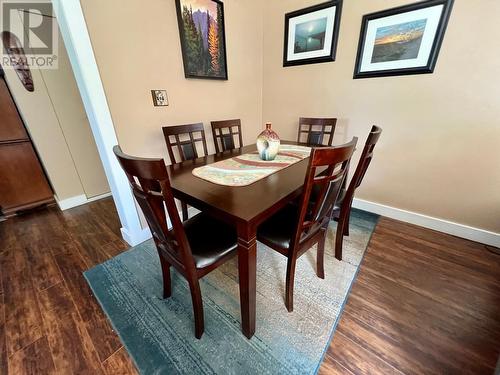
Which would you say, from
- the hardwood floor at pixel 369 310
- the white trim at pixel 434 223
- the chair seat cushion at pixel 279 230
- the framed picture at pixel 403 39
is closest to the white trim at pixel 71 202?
the hardwood floor at pixel 369 310

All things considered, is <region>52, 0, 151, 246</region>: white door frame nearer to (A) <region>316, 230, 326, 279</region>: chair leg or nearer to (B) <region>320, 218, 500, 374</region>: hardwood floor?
(A) <region>316, 230, 326, 279</region>: chair leg

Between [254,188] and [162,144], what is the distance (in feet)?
4.04

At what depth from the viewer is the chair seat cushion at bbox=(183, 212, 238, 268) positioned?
0.99 m

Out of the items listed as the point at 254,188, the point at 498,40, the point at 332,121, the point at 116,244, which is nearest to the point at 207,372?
the point at 254,188

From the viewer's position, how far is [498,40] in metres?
1.39

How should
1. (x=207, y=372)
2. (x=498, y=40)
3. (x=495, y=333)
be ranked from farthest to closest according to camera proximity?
(x=498, y=40)
(x=495, y=333)
(x=207, y=372)

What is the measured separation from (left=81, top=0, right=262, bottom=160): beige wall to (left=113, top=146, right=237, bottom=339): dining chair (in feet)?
2.76

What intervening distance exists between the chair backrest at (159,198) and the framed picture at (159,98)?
1.01m

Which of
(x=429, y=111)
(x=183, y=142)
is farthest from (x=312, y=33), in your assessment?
(x=183, y=142)

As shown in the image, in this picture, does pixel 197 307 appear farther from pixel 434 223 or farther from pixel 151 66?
pixel 434 223

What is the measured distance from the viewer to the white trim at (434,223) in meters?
1.72

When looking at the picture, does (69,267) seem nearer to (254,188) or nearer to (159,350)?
(159,350)

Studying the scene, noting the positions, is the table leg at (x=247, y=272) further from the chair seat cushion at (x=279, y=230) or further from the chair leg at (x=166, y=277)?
the chair leg at (x=166, y=277)

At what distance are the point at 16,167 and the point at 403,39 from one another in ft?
14.0
